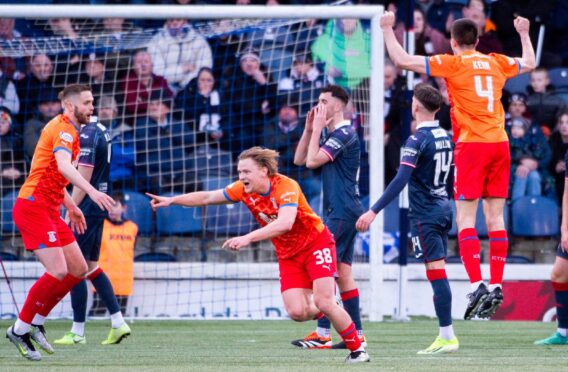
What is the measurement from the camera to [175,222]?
14172 mm

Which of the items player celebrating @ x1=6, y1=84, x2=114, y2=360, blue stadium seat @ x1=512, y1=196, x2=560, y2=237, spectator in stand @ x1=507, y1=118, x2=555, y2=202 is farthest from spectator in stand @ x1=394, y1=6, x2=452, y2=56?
player celebrating @ x1=6, y1=84, x2=114, y2=360

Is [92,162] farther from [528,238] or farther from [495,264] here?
[528,238]

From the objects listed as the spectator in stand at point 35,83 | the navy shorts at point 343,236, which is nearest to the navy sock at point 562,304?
the navy shorts at point 343,236

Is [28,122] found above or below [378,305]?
above

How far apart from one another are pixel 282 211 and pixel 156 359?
1489 millimetres

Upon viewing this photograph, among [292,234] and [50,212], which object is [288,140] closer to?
[50,212]

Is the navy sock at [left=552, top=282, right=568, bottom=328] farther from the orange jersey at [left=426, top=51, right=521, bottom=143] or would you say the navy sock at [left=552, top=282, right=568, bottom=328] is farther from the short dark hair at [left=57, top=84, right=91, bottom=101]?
the short dark hair at [left=57, top=84, right=91, bottom=101]

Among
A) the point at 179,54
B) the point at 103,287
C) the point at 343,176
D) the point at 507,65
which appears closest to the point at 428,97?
the point at 507,65

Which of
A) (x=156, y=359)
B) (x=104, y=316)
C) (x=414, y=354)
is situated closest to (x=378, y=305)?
(x=104, y=316)

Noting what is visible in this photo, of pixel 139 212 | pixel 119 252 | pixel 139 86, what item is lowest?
pixel 119 252

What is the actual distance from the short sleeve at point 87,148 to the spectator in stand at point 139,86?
11.6 feet

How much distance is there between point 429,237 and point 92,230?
359 cm

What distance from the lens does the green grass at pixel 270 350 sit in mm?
7805

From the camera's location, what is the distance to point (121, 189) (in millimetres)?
14406
